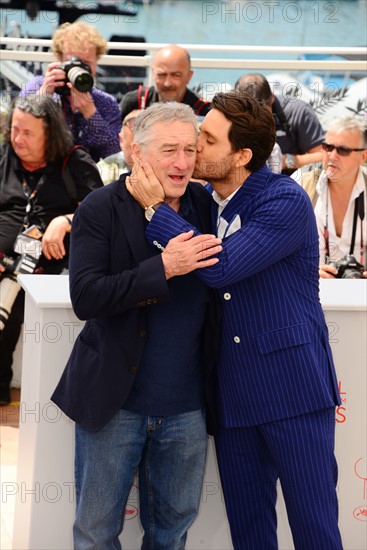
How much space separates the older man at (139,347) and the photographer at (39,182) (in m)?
1.73

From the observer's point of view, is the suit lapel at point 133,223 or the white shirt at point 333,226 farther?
the white shirt at point 333,226

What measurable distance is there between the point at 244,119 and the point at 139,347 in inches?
25.3

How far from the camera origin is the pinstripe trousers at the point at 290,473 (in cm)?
225

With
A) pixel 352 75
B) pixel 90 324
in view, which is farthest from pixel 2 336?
pixel 352 75

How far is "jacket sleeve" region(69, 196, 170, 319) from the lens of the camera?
2123 mm

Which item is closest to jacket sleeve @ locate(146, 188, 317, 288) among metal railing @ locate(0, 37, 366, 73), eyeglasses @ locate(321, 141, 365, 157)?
eyeglasses @ locate(321, 141, 365, 157)

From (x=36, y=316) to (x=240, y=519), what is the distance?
824 mm

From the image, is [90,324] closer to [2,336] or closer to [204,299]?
[204,299]

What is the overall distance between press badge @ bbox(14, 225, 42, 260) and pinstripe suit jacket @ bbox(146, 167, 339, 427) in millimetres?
1849

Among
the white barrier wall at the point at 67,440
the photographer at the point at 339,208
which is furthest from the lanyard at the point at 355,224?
the white barrier wall at the point at 67,440

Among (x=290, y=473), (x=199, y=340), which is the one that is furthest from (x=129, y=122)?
(x=290, y=473)

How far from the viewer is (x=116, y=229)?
221 cm

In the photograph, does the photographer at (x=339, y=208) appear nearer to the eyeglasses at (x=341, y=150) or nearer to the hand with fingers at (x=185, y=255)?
the eyeglasses at (x=341, y=150)

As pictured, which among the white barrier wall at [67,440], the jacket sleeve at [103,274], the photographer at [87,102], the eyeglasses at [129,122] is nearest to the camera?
the jacket sleeve at [103,274]
